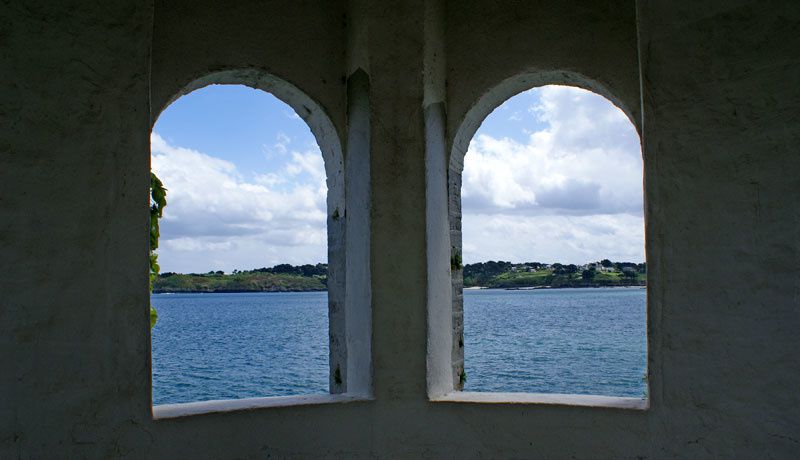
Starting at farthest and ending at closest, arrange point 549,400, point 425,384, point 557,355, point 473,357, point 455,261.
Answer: point 557,355 → point 473,357 → point 455,261 → point 425,384 → point 549,400

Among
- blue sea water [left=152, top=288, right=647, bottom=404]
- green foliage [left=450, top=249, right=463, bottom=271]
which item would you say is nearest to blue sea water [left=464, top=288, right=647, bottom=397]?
blue sea water [left=152, top=288, right=647, bottom=404]

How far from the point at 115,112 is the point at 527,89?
7.18 ft

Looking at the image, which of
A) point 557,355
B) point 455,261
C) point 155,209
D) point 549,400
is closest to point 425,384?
point 549,400

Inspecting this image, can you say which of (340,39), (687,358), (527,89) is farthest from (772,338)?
(340,39)

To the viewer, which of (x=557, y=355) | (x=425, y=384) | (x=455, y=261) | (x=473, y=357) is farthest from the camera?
(x=557, y=355)

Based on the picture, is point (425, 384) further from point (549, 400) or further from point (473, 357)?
point (473, 357)

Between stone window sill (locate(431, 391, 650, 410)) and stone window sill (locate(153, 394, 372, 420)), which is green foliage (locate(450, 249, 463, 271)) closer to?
stone window sill (locate(431, 391, 650, 410))

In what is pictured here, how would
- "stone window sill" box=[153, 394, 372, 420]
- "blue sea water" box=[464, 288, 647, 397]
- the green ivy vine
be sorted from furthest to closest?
"blue sea water" box=[464, 288, 647, 397] → the green ivy vine → "stone window sill" box=[153, 394, 372, 420]

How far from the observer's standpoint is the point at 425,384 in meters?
3.08

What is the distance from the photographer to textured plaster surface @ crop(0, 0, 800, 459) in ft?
7.82

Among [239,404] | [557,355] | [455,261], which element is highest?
[455,261]

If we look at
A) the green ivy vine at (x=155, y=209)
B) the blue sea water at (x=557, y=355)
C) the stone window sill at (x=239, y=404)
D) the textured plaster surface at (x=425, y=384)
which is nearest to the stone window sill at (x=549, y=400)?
the textured plaster surface at (x=425, y=384)

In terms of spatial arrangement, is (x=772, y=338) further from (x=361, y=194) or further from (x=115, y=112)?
(x=115, y=112)

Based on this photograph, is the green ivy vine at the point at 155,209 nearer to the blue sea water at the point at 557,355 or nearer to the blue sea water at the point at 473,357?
the blue sea water at the point at 557,355
